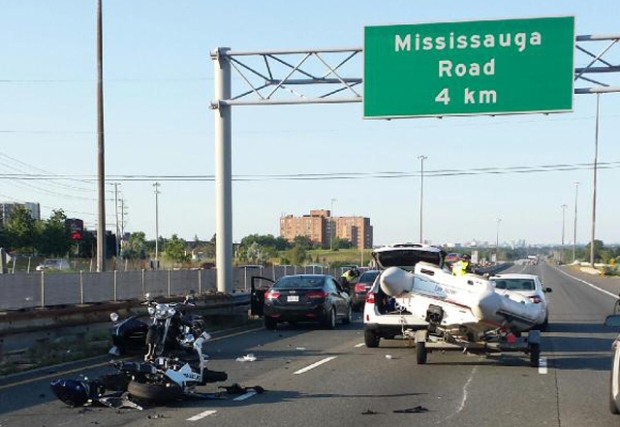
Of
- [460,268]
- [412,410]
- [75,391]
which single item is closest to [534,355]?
[460,268]

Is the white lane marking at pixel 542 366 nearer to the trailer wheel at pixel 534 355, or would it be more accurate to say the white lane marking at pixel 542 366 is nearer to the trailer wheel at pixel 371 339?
the trailer wheel at pixel 534 355

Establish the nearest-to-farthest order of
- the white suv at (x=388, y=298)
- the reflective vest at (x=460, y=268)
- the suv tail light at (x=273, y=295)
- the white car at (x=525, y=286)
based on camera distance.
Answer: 1. the reflective vest at (x=460, y=268)
2. the white suv at (x=388, y=298)
3. the white car at (x=525, y=286)
4. the suv tail light at (x=273, y=295)

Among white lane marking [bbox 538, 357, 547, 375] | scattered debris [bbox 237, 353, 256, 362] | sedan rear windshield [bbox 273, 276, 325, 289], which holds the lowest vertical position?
scattered debris [bbox 237, 353, 256, 362]

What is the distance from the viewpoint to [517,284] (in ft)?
69.8

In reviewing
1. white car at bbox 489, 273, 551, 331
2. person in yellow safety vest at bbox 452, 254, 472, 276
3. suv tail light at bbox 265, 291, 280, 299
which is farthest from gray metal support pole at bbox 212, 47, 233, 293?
person in yellow safety vest at bbox 452, 254, 472, 276

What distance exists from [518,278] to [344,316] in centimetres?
521

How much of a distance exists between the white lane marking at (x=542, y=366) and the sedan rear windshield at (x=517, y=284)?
5166 mm

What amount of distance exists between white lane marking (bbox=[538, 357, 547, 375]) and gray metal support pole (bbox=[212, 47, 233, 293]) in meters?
12.1

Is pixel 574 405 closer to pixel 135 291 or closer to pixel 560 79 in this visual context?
pixel 560 79

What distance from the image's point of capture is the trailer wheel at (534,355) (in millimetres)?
14402

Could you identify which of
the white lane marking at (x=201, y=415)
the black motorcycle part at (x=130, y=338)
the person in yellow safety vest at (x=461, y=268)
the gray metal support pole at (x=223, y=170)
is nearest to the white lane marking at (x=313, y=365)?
the black motorcycle part at (x=130, y=338)

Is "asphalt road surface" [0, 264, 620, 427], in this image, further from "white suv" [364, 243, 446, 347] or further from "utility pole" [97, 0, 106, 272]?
"utility pole" [97, 0, 106, 272]

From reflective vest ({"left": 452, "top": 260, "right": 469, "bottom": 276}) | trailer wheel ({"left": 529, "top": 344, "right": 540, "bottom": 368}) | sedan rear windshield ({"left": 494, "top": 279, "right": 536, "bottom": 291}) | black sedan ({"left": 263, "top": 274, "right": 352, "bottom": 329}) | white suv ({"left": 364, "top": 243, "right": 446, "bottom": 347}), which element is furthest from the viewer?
black sedan ({"left": 263, "top": 274, "right": 352, "bottom": 329})

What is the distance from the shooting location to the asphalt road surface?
978cm
